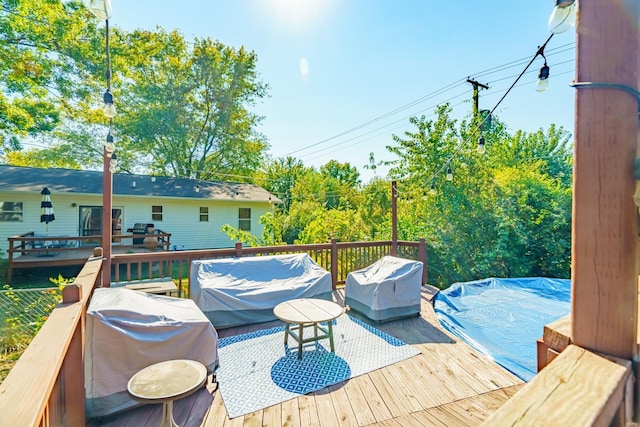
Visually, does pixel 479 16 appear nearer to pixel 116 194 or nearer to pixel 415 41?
pixel 415 41

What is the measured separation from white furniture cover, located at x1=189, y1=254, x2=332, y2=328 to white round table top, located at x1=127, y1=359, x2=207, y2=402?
1717mm

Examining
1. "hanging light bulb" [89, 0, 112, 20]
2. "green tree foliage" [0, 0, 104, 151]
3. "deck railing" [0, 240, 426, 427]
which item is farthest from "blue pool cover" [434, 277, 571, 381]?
"green tree foliage" [0, 0, 104, 151]

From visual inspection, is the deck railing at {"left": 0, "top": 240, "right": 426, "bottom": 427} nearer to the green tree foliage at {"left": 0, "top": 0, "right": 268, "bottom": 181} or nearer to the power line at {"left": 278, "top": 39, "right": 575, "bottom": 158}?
the power line at {"left": 278, "top": 39, "right": 575, "bottom": 158}

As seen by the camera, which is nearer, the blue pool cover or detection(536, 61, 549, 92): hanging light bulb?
detection(536, 61, 549, 92): hanging light bulb

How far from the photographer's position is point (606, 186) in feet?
2.39

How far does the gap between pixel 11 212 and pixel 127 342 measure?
1130cm

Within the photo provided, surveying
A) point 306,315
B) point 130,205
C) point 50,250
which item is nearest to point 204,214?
point 130,205

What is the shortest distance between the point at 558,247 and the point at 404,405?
21.6ft

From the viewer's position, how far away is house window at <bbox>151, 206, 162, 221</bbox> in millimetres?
11820

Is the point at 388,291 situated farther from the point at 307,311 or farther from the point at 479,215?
the point at 479,215

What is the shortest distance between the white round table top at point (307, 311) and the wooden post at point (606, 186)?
2.69 metres

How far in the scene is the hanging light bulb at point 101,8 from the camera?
7.98 ft

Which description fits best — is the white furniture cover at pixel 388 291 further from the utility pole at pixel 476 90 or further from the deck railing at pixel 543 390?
the utility pole at pixel 476 90

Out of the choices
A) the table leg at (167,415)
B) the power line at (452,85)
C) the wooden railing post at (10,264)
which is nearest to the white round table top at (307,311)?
the table leg at (167,415)
